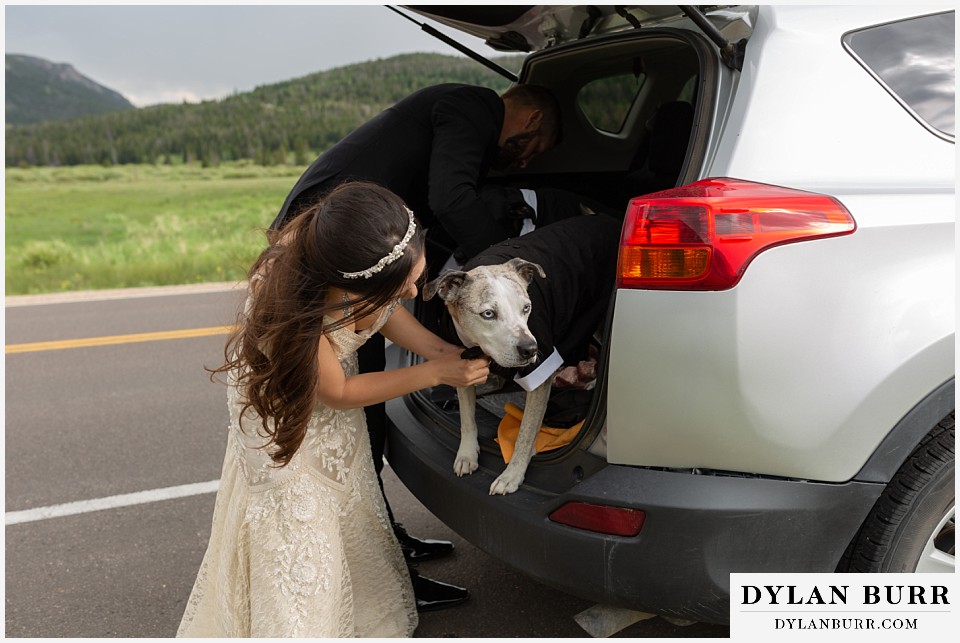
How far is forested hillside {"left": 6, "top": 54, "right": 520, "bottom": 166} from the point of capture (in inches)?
796

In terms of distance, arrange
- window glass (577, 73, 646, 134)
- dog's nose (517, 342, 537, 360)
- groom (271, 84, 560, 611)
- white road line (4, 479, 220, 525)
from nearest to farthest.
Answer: dog's nose (517, 342, 537, 360) < groom (271, 84, 560, 611) < white road line (4, 479, 220, 525) < window glass (577, 73, 646, 134)

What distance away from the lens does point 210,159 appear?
21.9 m

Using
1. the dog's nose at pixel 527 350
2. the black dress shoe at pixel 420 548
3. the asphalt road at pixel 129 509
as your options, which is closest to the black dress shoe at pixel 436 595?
the asphalt road at pixel 129 509

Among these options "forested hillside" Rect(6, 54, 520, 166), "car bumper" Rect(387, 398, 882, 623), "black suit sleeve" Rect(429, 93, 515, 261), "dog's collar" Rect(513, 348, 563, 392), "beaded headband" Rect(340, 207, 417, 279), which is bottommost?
"car bumper" Rect(387, 398, 882, 623)

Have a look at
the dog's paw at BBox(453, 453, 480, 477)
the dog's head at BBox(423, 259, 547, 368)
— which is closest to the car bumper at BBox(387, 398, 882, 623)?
the dog's paw at BBox(453, 453, 480, 477)

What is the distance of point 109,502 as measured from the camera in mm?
3834

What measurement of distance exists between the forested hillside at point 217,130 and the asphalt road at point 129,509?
14.4 metres

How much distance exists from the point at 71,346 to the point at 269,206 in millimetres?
11650

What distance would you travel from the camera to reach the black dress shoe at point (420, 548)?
327 cm

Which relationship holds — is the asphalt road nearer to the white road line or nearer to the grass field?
the white road line

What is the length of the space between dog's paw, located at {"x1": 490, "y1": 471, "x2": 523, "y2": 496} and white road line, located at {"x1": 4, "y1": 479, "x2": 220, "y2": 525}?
179cm

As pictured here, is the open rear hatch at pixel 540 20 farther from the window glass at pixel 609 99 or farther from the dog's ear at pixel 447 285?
the dog's ear at pixel 447 285

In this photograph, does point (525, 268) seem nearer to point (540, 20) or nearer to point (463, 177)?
point (463, 177)

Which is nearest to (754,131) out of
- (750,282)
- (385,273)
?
(750,282)
